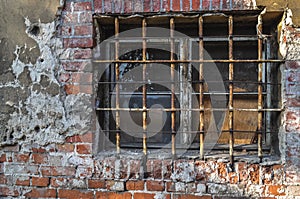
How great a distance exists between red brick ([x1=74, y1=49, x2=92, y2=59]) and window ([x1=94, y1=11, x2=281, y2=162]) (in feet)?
0.19

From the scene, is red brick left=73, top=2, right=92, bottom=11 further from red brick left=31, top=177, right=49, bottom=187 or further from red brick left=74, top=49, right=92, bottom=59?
red brick left=31, top=177, right=49, bottom=187

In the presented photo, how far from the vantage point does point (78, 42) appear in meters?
2.10

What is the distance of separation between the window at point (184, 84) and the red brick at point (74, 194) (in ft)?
1.10

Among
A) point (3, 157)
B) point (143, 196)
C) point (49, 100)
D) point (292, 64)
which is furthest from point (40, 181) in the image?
point (292, 64)

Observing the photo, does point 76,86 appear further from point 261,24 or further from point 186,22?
point 261,24

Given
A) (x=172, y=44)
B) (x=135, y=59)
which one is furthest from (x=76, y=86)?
(x=172, y=44)

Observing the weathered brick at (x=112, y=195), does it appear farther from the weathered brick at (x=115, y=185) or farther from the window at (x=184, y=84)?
the window at (x=184, y=84)

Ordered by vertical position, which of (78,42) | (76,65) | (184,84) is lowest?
(184,84)

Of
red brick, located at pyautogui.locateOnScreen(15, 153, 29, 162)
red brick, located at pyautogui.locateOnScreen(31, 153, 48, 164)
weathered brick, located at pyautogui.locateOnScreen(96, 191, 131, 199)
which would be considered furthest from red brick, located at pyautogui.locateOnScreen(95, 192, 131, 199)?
red brick, located at pyautogui.locateOnScreen(15, 153, 29, 162)

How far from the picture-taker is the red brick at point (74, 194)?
6.95ft

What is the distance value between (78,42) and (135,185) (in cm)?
97

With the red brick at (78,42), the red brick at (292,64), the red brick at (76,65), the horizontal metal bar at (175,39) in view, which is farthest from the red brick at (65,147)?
the red brick at (292,64)

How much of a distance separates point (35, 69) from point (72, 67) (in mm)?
239

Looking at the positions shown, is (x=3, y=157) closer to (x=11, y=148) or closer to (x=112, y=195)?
(x=11, y=148)
